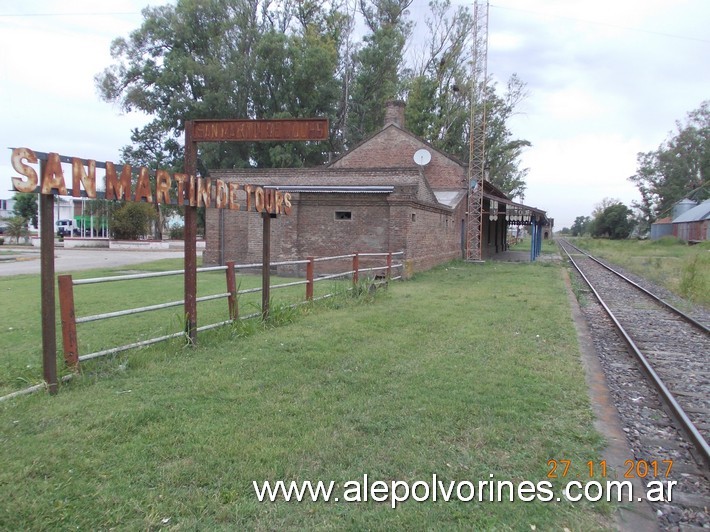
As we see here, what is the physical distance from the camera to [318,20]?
4672 centimetres

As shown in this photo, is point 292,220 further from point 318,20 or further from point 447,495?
point 318,20

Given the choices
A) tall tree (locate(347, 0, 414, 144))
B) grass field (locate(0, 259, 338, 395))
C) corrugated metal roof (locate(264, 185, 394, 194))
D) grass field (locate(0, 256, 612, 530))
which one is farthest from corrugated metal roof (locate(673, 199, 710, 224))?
grass field (locate(0, 256, 612, 530))

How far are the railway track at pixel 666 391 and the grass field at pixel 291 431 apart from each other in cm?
53

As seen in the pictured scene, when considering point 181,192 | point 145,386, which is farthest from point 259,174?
point 145,386

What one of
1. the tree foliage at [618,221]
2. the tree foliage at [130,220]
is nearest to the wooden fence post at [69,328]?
the tree foliage at [130,220]

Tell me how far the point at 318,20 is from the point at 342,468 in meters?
49.3

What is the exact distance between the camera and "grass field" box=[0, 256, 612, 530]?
3.01 metres

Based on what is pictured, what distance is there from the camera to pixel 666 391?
582cm

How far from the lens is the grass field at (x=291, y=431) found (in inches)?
119

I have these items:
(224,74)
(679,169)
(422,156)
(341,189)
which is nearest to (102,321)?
(341,189)

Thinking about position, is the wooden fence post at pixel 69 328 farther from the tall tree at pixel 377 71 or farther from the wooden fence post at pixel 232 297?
the tall tree at pixel 377 71

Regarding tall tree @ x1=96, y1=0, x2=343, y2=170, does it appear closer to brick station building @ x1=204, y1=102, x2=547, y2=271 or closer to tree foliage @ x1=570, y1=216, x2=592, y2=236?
brick station building @ x1=204, y1=102, x2=547, y2=271

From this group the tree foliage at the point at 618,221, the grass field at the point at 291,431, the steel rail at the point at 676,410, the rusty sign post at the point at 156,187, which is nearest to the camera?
the grass field at the point at 291,431

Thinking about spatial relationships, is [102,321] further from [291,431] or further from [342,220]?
[342,220]
